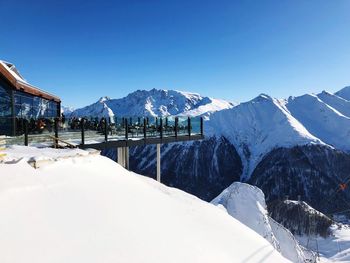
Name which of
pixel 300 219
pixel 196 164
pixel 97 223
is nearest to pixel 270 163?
pixel 196 164

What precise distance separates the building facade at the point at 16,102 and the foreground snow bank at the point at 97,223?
10.8 meters

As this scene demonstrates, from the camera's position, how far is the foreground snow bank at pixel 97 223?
6820 mm

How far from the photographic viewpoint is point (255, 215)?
32.7 metres

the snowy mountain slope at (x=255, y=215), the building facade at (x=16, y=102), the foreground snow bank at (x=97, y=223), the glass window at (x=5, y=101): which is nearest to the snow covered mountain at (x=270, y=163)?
the snowy mountain slope at (x=255, y=215)

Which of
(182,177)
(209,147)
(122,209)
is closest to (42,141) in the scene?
(122,209)

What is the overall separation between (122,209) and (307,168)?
15479 cm

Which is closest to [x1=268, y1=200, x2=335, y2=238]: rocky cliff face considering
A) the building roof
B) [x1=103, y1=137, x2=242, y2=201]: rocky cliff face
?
[x1=103, y1=137, x2=242, y2=201]: rocky cliff face

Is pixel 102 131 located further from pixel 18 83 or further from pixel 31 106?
pixel 18 83

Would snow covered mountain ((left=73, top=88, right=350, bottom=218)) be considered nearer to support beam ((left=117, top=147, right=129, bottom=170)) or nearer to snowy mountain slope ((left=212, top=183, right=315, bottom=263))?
snowy mountain slope ((left=212, top=183, right=315, bottom=263))

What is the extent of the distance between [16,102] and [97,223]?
1787cm

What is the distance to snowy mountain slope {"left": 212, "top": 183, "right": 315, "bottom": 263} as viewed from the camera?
31094mm

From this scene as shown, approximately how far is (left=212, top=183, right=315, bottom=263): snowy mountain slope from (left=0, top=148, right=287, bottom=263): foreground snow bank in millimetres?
19561

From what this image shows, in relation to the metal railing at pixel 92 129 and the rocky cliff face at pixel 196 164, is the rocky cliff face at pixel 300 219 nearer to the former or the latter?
the metal railing at pixel 92 129

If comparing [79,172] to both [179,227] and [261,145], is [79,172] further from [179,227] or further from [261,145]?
[261,145]
